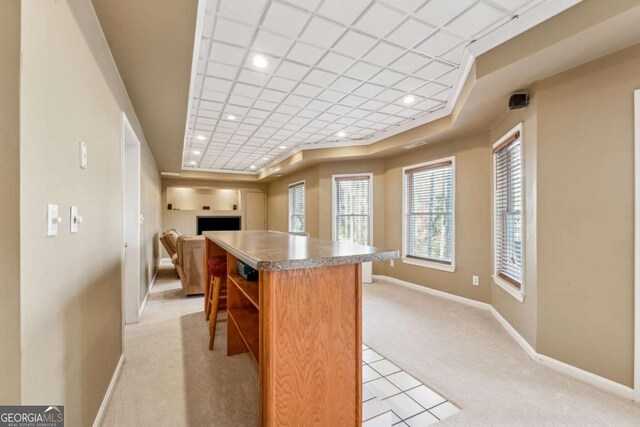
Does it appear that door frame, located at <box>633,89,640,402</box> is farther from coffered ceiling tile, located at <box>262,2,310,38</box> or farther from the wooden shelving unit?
the wooden shelving unit

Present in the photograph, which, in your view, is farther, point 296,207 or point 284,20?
point 296,207

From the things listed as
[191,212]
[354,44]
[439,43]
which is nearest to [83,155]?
[354,44]

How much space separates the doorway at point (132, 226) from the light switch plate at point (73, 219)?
2175mm

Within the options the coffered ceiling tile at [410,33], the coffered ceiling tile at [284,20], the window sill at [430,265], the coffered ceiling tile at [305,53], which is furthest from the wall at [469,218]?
the coffered ceiling tile at [284,20]

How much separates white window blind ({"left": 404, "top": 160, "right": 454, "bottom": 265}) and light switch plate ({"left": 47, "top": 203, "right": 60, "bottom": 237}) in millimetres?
4334

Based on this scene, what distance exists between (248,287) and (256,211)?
301 inches

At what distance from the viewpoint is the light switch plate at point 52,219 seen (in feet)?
3.44

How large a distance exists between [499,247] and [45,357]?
12.9 feet

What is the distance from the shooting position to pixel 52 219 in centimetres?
108

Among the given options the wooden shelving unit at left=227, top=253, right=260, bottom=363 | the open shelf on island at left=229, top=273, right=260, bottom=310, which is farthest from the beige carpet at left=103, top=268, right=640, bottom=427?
the open shelf on island at left=229, top=273, right=260, bottom=310

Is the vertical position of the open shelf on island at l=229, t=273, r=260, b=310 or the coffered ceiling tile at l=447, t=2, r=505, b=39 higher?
the coffered ceiling tile at l=447, t=2, r=505, b=39

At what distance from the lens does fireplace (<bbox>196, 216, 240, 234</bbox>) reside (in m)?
8.87

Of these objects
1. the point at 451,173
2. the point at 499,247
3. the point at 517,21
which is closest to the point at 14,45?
the point at 517,21

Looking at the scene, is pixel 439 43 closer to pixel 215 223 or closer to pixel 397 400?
pixel 397 400
